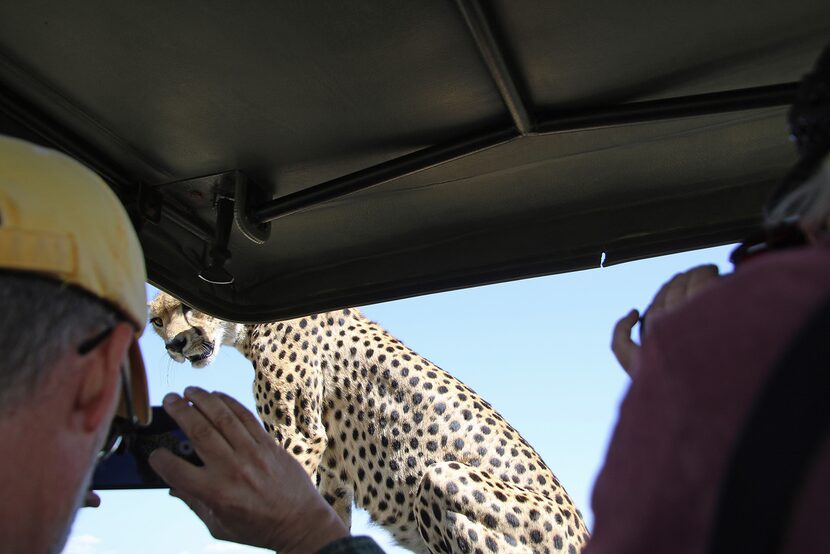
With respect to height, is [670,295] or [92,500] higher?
[670,295]

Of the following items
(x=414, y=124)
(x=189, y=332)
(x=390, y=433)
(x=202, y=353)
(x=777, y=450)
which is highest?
(x=189, y=332)

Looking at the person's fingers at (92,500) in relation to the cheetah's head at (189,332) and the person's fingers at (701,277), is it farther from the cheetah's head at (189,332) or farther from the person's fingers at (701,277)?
the cheetah's head at (189,332)

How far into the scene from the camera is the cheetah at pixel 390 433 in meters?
4.29

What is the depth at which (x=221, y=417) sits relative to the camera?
91cm

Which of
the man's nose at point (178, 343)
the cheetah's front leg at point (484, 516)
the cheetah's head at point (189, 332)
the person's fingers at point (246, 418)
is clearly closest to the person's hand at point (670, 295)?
the person's fingers at point (246, 418)

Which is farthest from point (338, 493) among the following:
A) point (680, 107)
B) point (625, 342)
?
point (625, 342)

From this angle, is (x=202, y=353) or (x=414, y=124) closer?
(x=414, y=124)

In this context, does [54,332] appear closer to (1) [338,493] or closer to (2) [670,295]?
(2) [670,295]

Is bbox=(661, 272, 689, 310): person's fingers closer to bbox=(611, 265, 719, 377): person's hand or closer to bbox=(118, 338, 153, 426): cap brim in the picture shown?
bbox=(611, 265, 719, 377): person's hand

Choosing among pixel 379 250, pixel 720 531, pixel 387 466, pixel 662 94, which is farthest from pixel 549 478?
pixel 720 531

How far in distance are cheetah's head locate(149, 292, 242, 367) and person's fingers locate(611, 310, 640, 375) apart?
452 centimetres

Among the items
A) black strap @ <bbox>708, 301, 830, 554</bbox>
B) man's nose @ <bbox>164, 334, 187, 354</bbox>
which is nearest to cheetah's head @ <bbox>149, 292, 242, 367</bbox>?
man's nose @ <bbox>164, 334, 187, 354</bbox>

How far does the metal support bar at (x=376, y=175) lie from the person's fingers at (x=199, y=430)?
766 mm

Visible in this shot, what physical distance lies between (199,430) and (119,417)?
0.08m
